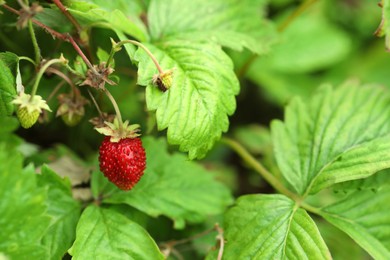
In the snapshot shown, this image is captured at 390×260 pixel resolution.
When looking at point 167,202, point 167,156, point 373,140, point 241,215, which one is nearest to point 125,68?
point 167,156

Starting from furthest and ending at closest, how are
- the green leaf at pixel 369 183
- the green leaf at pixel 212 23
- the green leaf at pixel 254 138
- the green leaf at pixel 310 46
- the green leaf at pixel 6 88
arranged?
the green leaf at pixel 310 46 < the green leaf at pixel 254 138 < the green leaf at pixel 212 23 < the green leaf at pixel 369 183 < the green leaf at pixel 6 88

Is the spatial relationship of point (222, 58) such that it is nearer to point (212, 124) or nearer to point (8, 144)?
point (212, 124)

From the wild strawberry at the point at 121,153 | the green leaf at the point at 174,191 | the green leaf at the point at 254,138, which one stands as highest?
the wild strawberry at the point at 121,153

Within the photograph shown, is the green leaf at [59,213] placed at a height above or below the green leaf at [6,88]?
below

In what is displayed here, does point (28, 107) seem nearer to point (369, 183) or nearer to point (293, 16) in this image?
point (369, 183)

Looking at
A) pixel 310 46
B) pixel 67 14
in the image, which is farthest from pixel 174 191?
pixel 310 46

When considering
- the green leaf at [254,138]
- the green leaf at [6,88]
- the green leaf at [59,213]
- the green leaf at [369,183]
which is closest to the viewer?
the green leaf at [6,88]

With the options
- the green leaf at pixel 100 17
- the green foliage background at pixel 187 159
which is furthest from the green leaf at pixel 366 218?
the green leaf at pixel 100 17

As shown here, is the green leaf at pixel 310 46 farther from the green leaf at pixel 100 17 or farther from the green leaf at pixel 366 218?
the green leaf at pixel 100 17
